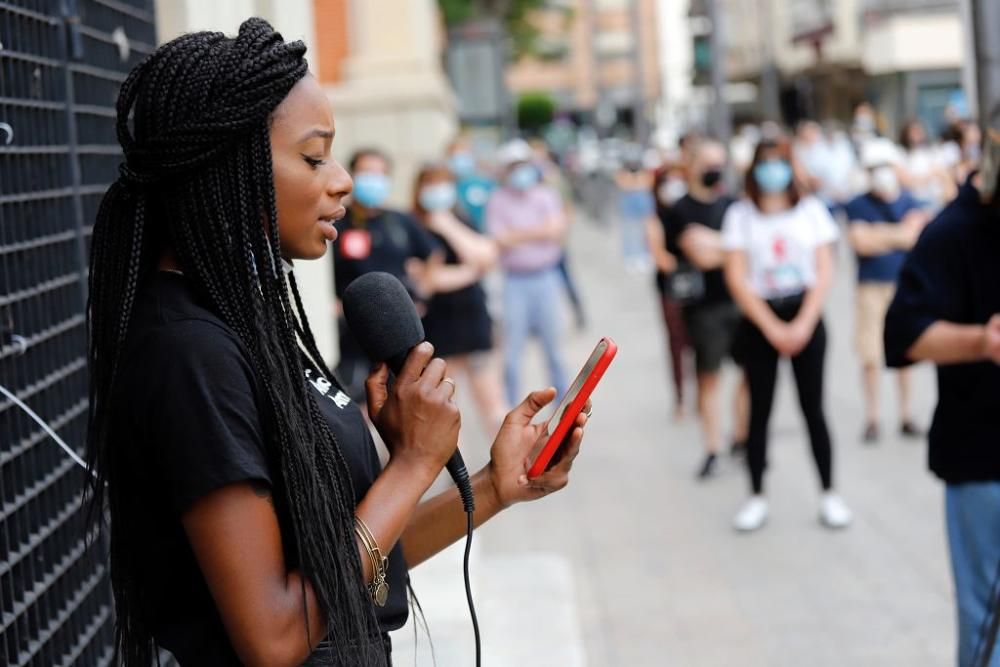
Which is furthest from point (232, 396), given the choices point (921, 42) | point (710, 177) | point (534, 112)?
point (534, 112)

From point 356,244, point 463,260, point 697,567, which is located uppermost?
point 356,244

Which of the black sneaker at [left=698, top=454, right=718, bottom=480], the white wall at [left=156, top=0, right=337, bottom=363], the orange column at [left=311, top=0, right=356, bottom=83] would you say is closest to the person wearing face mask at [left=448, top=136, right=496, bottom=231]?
the orange column at [left=311, top=0, right=356, bottom=83]

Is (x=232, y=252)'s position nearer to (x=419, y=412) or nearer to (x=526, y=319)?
(x=419, y=412)

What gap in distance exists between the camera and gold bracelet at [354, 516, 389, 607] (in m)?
2.28

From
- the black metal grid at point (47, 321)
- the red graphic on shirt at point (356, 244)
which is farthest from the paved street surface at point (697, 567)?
→ the red graphic on shirt at point (356, 244)

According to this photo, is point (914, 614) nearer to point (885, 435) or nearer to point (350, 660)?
point (885, 435)

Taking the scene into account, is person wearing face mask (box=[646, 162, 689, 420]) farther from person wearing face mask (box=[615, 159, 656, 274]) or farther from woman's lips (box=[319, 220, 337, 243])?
woman's lips (box=[319, 220, 337, 243])

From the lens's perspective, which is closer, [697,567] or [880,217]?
[697,567]

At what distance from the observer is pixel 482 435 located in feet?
37.7

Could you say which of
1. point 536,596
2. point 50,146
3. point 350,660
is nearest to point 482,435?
point 536,596

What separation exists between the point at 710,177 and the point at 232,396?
8136 millimetres

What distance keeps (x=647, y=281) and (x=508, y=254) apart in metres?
12.1

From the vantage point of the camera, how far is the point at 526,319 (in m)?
10.6

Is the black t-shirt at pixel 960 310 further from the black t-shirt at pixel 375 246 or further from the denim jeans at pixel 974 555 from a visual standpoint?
the black t-shirt at pixel 375 246
